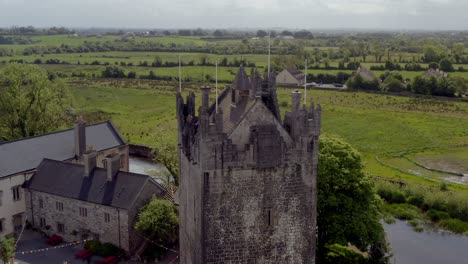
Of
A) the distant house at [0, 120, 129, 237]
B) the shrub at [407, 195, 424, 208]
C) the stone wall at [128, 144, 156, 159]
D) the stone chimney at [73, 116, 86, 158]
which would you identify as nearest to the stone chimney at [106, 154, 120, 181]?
the stone chimney at [73, 116, 86, 158]

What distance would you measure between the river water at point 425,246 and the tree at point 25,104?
44109mm

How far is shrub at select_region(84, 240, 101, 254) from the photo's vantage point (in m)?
39.4

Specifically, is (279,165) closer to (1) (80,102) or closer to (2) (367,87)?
(1) (80,102)

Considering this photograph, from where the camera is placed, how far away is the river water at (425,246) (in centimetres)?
4150

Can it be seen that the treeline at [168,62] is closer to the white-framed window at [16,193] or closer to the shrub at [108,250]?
the white-framed window at [16,193]

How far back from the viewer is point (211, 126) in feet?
60.0

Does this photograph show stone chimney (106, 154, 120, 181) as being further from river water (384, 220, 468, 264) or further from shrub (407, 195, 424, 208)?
shrub (407, 195, 424, 208)

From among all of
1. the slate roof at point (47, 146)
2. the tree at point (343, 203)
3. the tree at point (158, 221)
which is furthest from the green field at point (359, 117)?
the tree at point (158, 221)

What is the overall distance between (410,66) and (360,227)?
136 meters

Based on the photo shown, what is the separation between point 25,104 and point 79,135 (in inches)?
762

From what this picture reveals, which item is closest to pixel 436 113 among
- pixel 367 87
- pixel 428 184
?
pixel 367 87

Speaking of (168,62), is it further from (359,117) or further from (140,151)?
(140,151)

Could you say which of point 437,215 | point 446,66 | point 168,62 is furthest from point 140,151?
point 446,66

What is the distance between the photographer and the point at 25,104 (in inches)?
A: 2499
